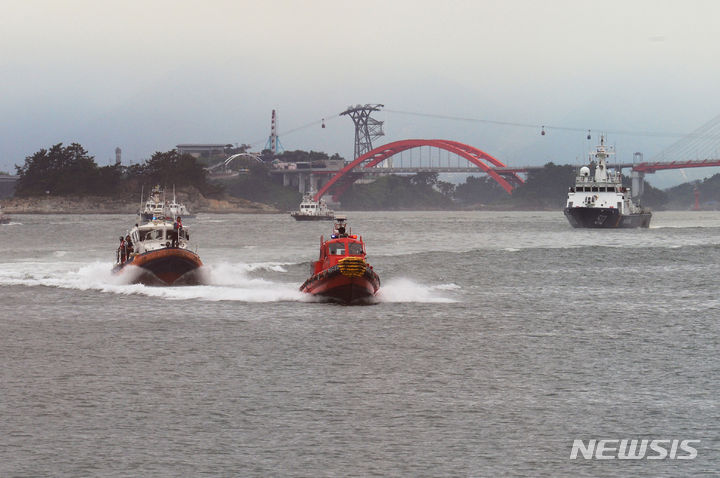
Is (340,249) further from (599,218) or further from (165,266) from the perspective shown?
(599,218)

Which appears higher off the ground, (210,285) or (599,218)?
(599,218)

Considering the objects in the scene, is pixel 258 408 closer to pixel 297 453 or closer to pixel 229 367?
pixel 297 453

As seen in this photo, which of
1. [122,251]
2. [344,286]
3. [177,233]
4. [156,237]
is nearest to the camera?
[344,286]

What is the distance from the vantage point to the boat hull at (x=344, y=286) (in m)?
41.5

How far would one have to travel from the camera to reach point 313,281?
43.5 meters

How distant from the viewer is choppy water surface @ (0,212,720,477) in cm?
1928

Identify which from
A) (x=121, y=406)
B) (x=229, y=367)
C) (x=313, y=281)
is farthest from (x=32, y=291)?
(x=121, y=406)

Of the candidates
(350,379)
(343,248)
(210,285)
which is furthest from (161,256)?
(350,379)

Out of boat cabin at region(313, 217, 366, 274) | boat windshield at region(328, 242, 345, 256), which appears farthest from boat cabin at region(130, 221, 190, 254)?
boat windshield at region(328, 242, 345, 256)

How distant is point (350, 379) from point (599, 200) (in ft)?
397

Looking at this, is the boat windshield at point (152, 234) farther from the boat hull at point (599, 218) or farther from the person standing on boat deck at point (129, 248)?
the boat hull at point (599, 218)

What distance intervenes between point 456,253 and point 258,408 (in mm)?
64457

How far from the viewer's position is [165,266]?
161 feet

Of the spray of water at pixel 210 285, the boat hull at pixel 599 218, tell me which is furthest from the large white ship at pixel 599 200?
the spray of water at pixel 210 285
